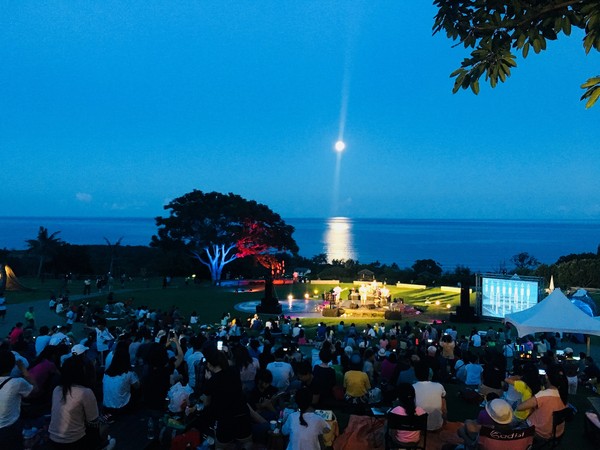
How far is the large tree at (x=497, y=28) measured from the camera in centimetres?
378

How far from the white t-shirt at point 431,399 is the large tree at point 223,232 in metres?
37.4

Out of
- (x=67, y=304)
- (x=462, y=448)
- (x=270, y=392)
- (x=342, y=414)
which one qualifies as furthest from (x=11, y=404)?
(x=67, y=304)

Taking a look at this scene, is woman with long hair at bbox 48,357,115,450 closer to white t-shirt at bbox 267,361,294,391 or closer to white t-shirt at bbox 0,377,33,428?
white t-shirt at bbox 0,377,33,428

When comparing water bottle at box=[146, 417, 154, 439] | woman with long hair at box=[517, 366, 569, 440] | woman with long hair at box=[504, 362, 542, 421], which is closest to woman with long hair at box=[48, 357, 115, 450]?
water bottle at box=[146, 417, 154, 439]

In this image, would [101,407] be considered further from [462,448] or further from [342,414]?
[462,448]

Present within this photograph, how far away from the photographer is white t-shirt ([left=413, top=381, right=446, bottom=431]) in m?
6.57

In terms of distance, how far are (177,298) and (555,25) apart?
29033 mm

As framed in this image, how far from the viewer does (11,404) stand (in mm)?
5426

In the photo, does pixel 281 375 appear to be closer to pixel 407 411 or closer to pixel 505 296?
pixel 407 411

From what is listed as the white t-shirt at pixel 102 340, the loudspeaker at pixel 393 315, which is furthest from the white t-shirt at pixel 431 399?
the loudspeaker at pixel 393 315

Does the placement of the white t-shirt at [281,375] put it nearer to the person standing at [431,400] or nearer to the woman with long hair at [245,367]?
the woman with long hair at [245,367]

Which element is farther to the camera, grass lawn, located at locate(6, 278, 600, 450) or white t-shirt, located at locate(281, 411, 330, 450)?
grass lawn, located at locate(6, 278, 600, 450)

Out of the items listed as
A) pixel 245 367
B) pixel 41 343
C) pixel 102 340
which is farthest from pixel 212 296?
pixel 245 367

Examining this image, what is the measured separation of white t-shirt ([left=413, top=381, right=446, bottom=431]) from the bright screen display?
17817 mm
